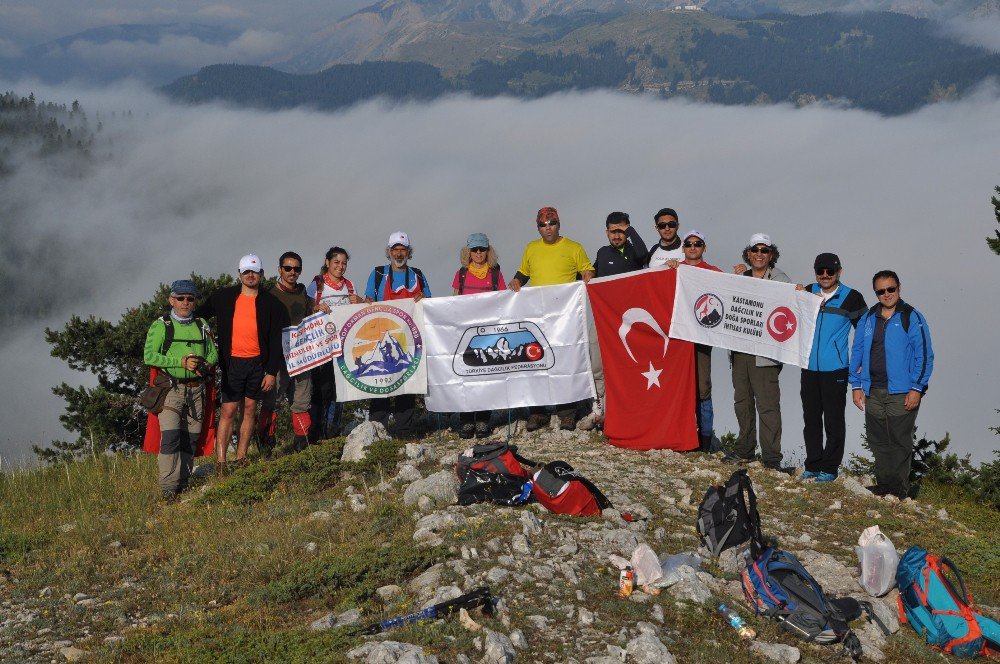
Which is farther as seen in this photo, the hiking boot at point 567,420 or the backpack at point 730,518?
the hiking boot at point 567,420

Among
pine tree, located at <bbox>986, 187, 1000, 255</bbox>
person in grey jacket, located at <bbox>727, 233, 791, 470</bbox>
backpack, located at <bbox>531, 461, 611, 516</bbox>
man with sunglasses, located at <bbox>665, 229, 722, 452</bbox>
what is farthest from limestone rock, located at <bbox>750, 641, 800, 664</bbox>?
pine tree, located at <bbox>986, 187, 1000, 255</bbox>

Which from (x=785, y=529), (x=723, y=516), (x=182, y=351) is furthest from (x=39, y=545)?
(x=785, y=529)

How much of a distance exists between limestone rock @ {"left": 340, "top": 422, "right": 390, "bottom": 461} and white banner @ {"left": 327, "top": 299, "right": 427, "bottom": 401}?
2.51 feet

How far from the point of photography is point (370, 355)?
13.6 m

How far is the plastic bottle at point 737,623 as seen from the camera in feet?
23.0

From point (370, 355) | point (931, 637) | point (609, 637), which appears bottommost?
point (931, 637)

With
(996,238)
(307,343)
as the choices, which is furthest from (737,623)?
(996,238)

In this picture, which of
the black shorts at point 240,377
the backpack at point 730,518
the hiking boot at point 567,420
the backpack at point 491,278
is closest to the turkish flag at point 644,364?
the hiking boot at point 567,420

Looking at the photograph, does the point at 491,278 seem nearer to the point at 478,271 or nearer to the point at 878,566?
the point at 478,271

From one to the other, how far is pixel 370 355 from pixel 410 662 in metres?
7.76

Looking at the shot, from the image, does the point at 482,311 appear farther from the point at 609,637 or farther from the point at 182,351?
the point at 609,637

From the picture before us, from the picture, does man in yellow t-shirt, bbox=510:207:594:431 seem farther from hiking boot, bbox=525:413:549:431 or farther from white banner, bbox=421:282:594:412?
hiking boot, bbox=525:413:549:431

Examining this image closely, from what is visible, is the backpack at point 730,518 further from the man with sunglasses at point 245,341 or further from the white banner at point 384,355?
the man with sunglasses at point 245,341

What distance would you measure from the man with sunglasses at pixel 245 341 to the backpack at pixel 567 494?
4.57 meters
